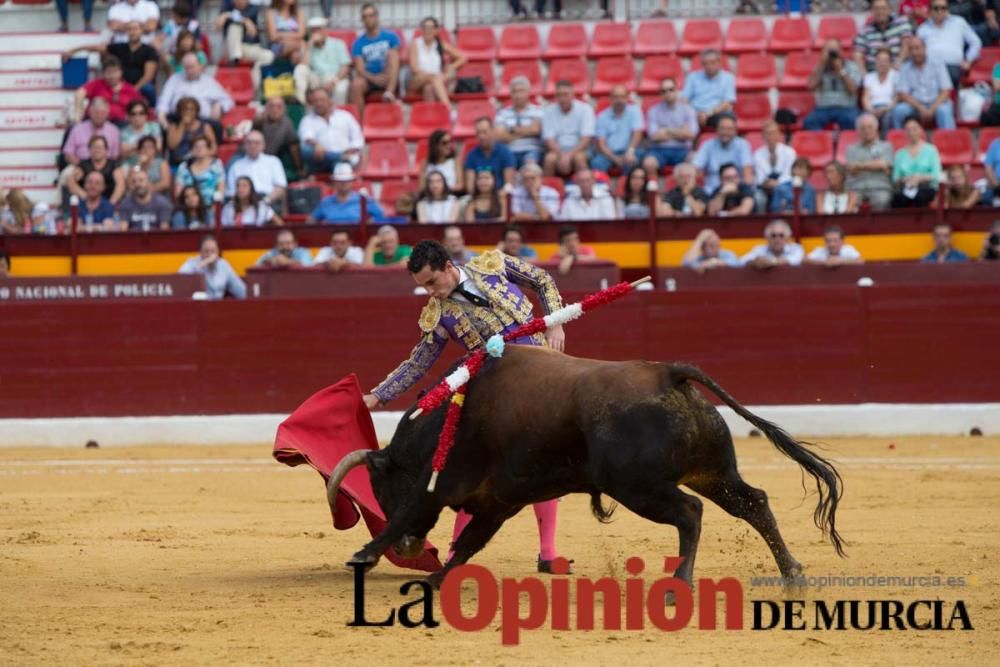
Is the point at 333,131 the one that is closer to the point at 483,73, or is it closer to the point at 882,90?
the point at 483,73

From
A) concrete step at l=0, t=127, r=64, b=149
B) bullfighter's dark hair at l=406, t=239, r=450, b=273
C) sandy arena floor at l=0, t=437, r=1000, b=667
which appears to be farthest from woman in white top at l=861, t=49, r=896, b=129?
bullfighter's dark hair at l=406, t=239, r=450, b=273

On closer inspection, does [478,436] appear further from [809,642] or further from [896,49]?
[896,49]

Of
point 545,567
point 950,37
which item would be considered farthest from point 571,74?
point 545,567

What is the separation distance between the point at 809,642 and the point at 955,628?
506 millimetres

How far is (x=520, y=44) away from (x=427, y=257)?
9120 millimetres

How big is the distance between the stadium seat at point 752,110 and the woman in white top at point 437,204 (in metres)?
2.83

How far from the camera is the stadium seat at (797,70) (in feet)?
46.2

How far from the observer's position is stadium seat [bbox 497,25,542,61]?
1482 cm

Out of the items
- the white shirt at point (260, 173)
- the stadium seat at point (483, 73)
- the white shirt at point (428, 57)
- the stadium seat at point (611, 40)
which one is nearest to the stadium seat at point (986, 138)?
the stadium seat at point (611, 40)

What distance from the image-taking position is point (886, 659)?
15.5 ft

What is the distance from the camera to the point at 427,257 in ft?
19.8

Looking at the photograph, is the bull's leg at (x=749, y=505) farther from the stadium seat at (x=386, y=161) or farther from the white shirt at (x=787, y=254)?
the stadium seat at (x=386, y=161)

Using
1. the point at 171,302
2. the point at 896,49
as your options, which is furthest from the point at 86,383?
the point at 896,49

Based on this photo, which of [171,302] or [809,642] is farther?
[171,302]
